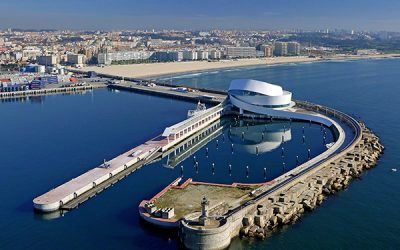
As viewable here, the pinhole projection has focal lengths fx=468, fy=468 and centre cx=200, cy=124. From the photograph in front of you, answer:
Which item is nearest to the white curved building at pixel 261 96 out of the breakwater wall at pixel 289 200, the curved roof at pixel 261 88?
the curved roof at pixel 261 88

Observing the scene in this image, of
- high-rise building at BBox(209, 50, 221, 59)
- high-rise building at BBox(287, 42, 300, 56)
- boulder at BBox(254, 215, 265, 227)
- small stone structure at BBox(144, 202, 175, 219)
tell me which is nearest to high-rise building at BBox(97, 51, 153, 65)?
high-rise building at BBox(209, 50, 221, 59)

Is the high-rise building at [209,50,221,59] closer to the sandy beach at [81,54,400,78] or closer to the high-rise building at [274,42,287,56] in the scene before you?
the sandy beach at [81,54,400,78]

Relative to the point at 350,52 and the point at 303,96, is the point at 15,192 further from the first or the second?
the point at 350,52

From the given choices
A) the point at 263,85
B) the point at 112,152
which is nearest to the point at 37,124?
the point at 112,152

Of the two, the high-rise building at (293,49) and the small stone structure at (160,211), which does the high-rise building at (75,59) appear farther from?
the small stone structure at (160,211)

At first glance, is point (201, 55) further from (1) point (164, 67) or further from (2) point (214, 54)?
(1) point (164, 67)

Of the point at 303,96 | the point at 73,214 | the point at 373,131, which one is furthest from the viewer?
the point at 303,96
